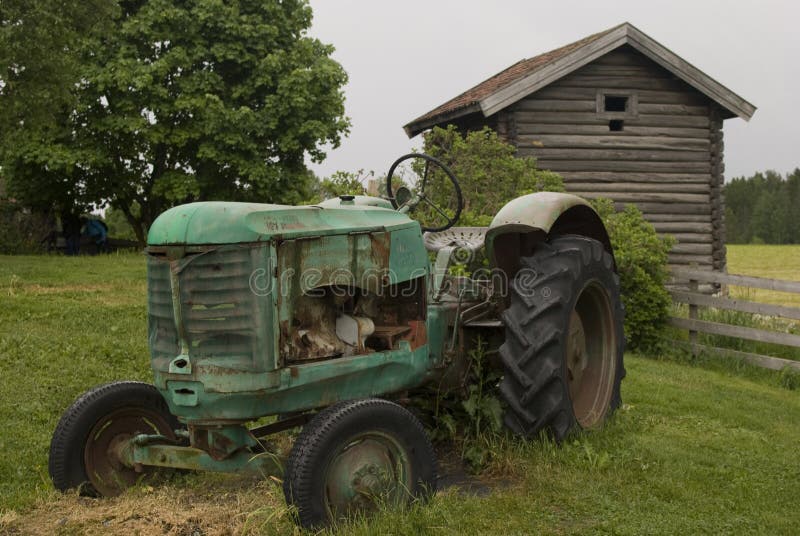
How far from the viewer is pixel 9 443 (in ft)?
16.9

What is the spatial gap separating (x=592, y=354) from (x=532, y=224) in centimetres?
120

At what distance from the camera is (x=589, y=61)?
14945 millimetres

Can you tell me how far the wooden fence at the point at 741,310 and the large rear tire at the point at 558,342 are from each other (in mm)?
4522

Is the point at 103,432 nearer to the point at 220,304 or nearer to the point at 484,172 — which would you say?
the point at 220,304

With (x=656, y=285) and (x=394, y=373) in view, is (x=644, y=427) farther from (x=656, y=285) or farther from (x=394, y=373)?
(x=656, y=285)

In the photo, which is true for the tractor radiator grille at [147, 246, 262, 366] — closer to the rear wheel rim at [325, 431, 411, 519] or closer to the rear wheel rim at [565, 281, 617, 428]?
the rear wheel rim at [325, 431, 411, 519]

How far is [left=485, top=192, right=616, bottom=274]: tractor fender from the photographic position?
15.5ft

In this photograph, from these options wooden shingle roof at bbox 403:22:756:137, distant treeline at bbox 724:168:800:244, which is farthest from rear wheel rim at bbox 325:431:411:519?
distant treeline at bbox 724:168:800:244

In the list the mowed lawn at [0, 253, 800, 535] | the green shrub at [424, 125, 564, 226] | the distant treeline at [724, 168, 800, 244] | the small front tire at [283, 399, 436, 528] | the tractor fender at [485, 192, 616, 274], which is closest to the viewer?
the small front tire at [283, 399, 436, 528]

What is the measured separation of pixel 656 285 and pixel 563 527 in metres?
6.98

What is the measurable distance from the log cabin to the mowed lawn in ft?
28.2

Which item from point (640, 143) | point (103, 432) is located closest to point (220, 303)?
point (103, 432)

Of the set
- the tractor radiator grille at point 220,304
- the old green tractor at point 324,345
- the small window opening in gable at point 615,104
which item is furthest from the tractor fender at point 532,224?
the small window opening in gable at point 615,104

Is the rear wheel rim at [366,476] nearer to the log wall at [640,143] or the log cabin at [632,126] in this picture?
the log cabin at [632,126]
